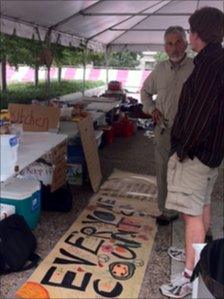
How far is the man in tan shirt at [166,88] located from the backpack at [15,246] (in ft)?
3.36

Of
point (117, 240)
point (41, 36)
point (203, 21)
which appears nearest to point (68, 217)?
point (117, 240)

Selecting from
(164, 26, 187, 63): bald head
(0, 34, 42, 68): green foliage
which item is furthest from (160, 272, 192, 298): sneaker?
(0, 34, 42, 68): green foliage

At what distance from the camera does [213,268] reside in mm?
1339

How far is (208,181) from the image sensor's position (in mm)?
2002

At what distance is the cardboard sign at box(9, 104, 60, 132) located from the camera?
3.34m

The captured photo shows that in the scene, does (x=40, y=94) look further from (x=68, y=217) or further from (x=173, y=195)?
(x=173, y=195)

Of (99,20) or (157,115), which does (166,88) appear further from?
(99,20)

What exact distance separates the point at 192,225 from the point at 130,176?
2317mm

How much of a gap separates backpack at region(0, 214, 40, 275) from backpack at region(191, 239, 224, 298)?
3.85 feet

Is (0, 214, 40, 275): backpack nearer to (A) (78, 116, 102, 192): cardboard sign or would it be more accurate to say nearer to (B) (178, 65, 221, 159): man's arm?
(B) (178, 65, 221, 159): man's arm

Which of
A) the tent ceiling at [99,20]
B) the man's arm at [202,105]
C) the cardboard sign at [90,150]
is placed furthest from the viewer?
the tent ceiling at [99,20]

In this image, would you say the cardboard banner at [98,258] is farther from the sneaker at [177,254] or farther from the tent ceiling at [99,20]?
the tent ceiling at [99,20]

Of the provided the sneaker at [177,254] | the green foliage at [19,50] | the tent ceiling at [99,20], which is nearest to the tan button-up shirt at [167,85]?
the sneaker at [177,254]

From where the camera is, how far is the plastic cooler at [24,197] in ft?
8.59
